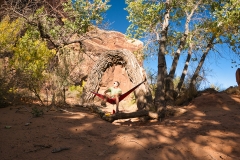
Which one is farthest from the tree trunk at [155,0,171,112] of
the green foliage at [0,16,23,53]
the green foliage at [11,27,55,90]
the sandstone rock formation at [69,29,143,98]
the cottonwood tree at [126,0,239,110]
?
the sandstone rock formation at [69,29,143,98]

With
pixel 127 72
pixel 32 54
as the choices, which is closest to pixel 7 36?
pixel 32 54

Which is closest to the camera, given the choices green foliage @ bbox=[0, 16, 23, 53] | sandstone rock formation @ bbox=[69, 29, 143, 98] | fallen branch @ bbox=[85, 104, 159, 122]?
fallen branch @ bbox=[85, 104, 159, 122]

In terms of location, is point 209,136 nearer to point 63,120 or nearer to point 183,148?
point 183,148

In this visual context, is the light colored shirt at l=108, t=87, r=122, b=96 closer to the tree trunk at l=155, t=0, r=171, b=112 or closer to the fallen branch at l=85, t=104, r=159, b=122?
the fallen branch at l=85, t=104, r=159, b=122

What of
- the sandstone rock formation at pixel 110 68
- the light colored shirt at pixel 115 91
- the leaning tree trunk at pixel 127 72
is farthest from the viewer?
the sandstone rock formation at pixel 110 68

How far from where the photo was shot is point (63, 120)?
367 centimetres

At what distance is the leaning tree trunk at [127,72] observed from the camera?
5.96 m

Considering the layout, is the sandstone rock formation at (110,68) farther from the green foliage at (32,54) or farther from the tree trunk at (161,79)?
the tree trunk at (161,79)

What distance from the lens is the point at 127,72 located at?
643cm

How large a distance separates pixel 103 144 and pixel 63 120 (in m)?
1.23

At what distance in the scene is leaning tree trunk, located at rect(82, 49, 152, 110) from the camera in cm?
596

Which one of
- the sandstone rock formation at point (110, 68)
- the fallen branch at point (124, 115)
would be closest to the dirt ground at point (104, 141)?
the fallen branch at point (124, 115)

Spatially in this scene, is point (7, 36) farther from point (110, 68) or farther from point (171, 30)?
point (110, 68)

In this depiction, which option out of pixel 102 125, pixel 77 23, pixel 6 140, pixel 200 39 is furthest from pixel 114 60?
pixel 6 140
